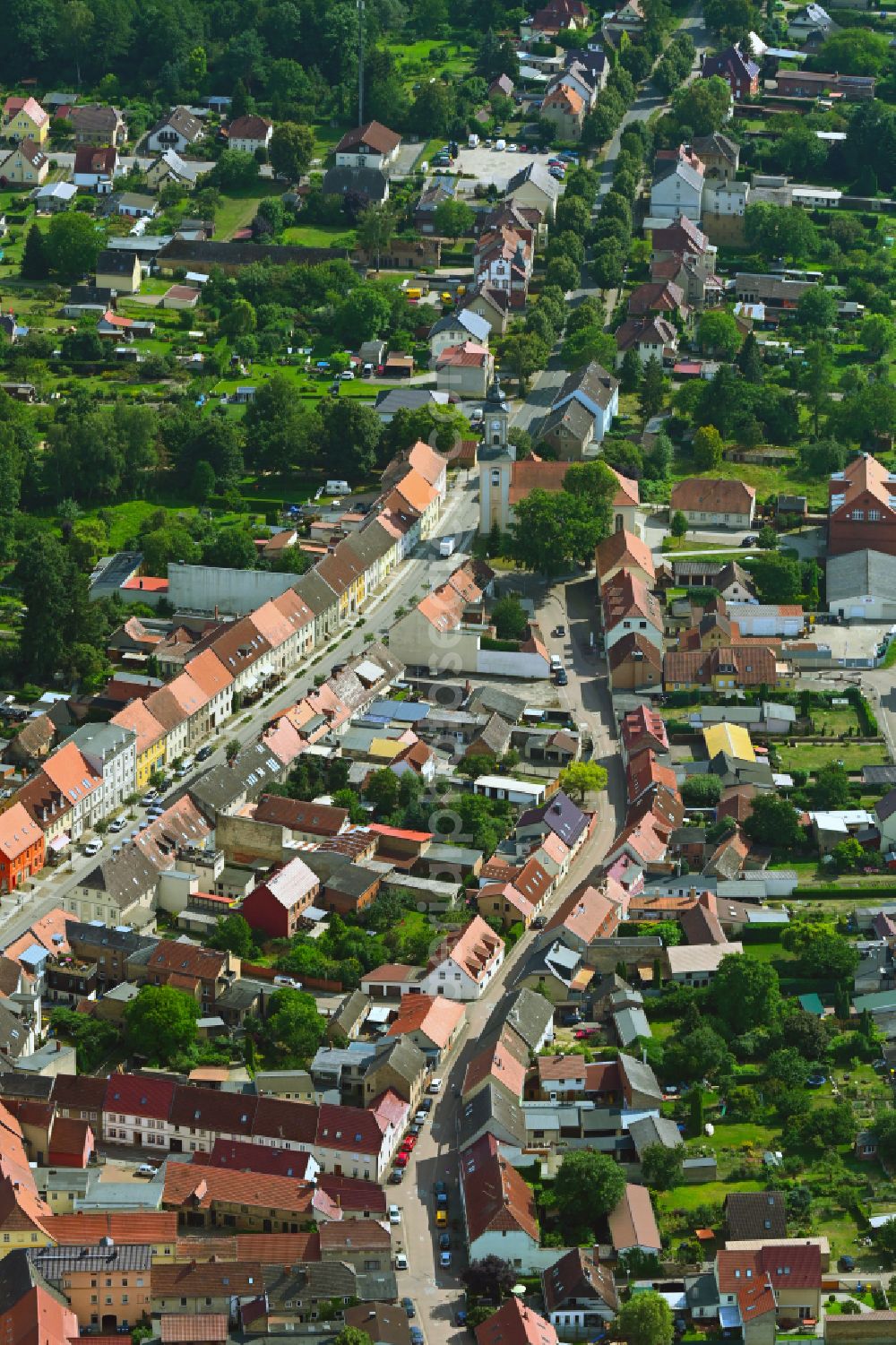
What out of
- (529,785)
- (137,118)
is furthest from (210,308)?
(529,785)

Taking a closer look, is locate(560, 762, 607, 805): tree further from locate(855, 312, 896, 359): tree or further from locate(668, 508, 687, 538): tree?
locate(855, 312, 896, 359): tree

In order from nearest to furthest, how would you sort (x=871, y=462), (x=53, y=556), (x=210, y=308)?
(x=53, y=556) → (x=871, y=462) → (x=210, y=308)

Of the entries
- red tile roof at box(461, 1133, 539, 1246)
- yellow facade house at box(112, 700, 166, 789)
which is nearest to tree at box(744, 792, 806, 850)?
yellow facade house at box(112, 700, 166, 789)

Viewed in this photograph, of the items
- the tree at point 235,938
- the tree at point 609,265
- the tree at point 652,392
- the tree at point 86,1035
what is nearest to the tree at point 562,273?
the tree at point 609,265

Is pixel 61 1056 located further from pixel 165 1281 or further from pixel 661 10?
pixel 661 10

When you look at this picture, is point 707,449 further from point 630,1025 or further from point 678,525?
point 630,1025

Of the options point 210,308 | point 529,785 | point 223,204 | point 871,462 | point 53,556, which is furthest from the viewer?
point 223,204

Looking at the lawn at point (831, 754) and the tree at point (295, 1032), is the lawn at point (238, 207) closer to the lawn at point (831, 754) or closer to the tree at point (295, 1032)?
the lawn at point (831, 754)

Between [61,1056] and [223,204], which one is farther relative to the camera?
[223,204]
